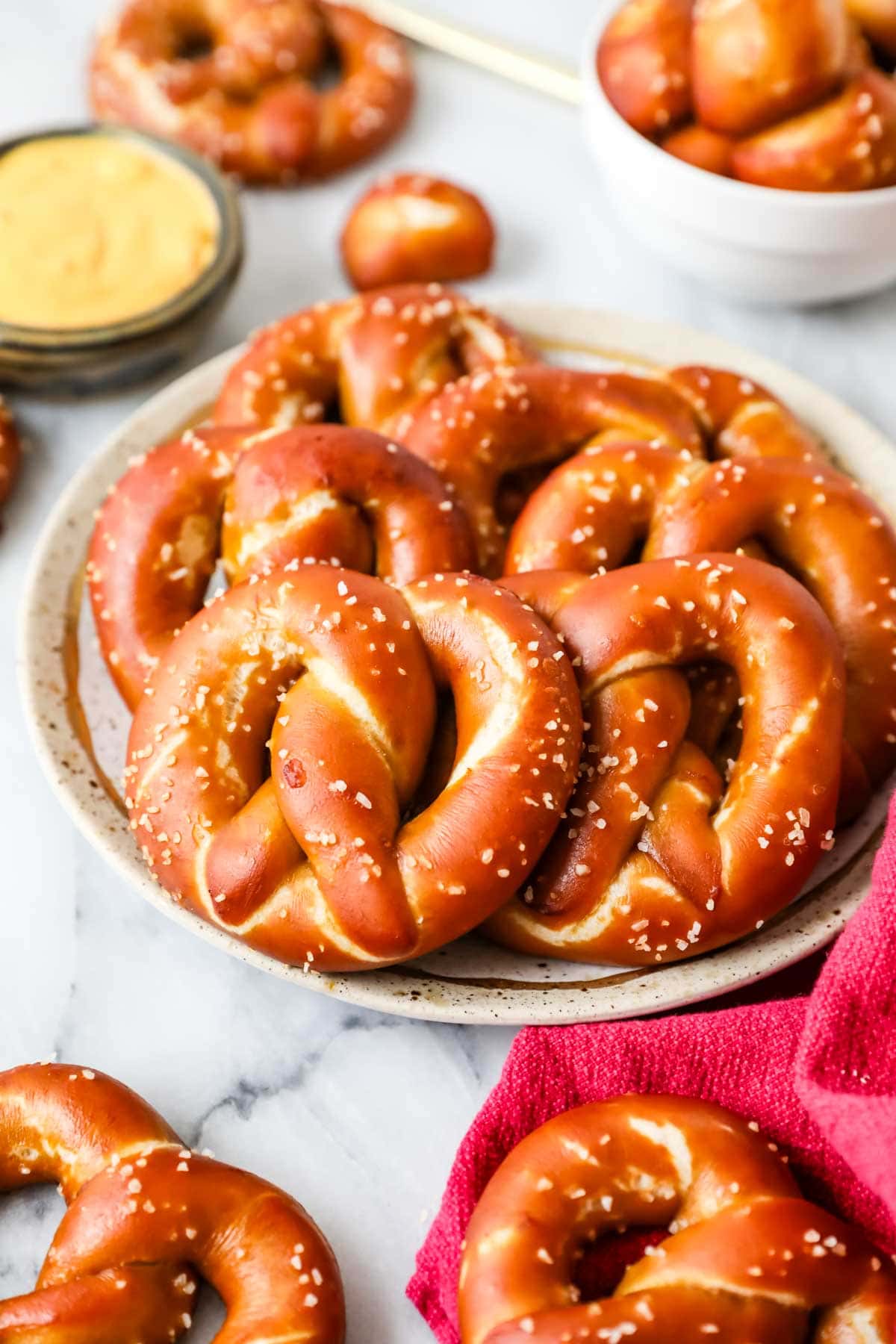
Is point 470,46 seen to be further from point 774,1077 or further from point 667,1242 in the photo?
point 667,1242

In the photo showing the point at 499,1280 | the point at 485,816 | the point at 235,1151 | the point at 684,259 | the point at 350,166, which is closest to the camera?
the point at 499,1280

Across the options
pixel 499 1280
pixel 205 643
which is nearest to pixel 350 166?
pixel 205 643

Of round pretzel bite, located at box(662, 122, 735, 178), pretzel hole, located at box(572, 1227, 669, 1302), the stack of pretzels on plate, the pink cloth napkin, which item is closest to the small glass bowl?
the stack of pretzels on plate

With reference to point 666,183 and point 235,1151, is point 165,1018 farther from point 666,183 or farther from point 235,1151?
point 666,183

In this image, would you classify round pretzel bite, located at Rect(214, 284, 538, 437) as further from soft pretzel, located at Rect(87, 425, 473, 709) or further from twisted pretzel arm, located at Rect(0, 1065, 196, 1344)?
twisted pretzel arm, located at Rect(0, 1065, 196, 1344)

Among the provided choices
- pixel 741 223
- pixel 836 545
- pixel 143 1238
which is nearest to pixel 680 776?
pixel 836 545

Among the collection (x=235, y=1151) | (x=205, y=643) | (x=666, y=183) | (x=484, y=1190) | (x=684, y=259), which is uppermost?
(x=666, y=183)

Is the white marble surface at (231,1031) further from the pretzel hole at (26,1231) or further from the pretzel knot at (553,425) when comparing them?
the pretzel knot at (553,425)
